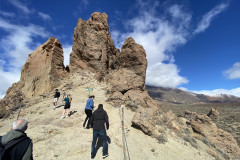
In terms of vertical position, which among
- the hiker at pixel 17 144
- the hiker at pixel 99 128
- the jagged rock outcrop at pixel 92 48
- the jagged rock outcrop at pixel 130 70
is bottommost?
the hiker at pixel 99 128

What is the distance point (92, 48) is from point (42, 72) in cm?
789

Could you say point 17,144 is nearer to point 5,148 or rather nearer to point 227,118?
point 5,148

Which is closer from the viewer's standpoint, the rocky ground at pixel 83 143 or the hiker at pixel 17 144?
the hiker at pixel 17 144

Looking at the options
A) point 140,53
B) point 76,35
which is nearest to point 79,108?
point 140,53

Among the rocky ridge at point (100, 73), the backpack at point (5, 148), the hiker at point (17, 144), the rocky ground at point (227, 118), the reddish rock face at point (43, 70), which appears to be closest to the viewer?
the backpack at point (5, 148)

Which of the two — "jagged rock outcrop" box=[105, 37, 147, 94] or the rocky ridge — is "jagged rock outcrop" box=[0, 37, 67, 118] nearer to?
the rocky ridge

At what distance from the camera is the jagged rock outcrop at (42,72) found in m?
16.1

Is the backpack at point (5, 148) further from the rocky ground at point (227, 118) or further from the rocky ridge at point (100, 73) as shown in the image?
the rocky ground at point (227, 118)

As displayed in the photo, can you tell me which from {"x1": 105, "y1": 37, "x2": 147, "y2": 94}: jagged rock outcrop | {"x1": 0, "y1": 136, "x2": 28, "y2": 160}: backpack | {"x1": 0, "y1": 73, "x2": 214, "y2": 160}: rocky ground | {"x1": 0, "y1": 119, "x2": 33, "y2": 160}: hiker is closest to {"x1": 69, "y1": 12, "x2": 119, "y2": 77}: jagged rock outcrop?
{"x1": 105, "y1": 37, "x2": 147, "y2": 94}: jagged rock outcrop

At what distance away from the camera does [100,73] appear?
1831cm

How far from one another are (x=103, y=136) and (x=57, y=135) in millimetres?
2961

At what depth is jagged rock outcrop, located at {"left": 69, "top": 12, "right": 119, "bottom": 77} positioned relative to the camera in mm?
19016

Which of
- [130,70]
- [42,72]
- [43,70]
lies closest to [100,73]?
[130,70]

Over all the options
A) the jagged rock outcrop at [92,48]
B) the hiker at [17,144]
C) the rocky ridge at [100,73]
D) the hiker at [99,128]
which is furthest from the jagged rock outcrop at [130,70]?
the hiker at [17,144]
